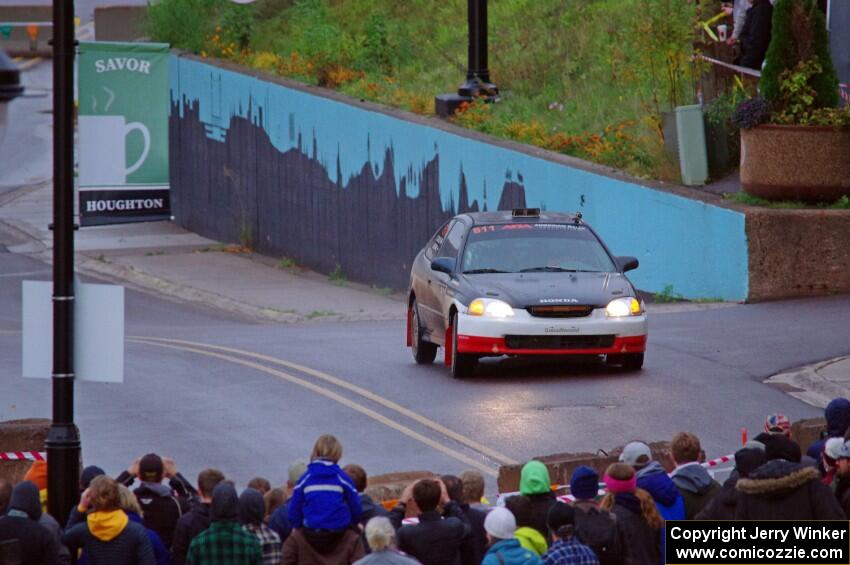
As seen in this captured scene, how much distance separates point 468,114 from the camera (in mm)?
31578

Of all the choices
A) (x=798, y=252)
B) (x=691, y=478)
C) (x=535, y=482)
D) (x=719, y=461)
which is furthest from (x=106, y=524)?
(x=798, y=252)

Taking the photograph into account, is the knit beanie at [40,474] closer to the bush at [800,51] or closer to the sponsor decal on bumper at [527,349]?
the sponsor decal on bumper at [527,349]

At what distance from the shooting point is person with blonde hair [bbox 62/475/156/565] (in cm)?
919

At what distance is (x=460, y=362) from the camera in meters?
18.4

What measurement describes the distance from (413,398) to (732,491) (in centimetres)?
806

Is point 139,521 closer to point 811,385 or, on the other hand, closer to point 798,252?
point 811,385

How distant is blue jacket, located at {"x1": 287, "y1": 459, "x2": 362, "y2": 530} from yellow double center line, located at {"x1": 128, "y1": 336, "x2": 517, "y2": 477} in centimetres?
478

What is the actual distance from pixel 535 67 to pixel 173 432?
1944 centimetres

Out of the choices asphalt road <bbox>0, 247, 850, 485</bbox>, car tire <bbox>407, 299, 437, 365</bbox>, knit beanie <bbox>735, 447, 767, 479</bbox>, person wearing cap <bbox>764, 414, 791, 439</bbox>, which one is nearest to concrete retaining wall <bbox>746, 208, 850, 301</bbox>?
asphalt road <bbox>0, 247, 850, 485</bbox>

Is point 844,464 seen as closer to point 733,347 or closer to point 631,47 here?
point 733,347

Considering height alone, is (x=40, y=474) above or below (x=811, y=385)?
above

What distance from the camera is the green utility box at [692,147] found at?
26.2 m

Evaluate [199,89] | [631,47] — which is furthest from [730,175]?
[199,89]

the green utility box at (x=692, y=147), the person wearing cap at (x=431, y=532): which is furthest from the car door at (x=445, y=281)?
the person wearing cap at (x=431, y=532)
